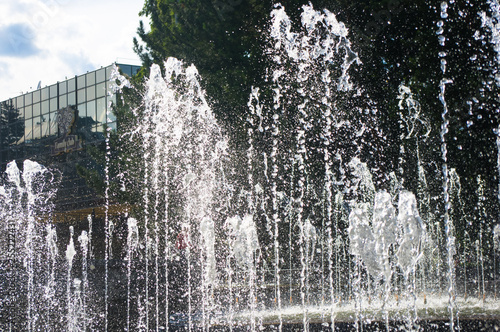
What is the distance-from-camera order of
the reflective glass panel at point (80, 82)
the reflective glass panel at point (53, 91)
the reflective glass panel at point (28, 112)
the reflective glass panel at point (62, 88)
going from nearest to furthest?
the reflective glass panel at point (80, 82) → the reflective glass panel at point (62, 88) → the reflective glass panel at point (53, 91) → the reflective glass panel at point (28, 112)

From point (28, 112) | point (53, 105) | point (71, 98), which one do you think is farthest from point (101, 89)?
point (28, 112)

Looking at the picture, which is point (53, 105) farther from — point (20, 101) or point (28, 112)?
point (20, 101)

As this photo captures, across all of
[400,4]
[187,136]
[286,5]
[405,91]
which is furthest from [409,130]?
[187,136]

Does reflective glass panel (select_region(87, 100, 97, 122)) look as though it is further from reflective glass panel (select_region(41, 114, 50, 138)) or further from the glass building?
reflective glass panel (select_region(41, 114, 50, 138))

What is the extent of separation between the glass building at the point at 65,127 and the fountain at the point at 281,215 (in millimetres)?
14649

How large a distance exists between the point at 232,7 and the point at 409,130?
193 inches

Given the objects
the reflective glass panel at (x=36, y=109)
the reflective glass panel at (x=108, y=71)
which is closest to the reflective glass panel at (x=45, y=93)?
the reflective glass panel at (x=36, y=109)

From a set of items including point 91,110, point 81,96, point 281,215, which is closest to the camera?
point 281,215

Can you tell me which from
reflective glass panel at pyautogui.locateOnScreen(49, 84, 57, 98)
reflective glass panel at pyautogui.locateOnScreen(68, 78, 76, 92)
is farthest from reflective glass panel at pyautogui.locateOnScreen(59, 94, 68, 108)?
reflective glass panel at pyautogui.locateOnScreen(49, 84, 57, 98)

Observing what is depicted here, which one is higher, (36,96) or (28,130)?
(36,96)

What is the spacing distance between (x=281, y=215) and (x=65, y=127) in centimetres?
2216

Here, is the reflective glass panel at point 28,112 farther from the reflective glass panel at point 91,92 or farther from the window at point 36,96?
the reflective glass panel at point 91,92

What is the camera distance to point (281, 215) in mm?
14141

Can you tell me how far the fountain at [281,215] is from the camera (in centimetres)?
702
